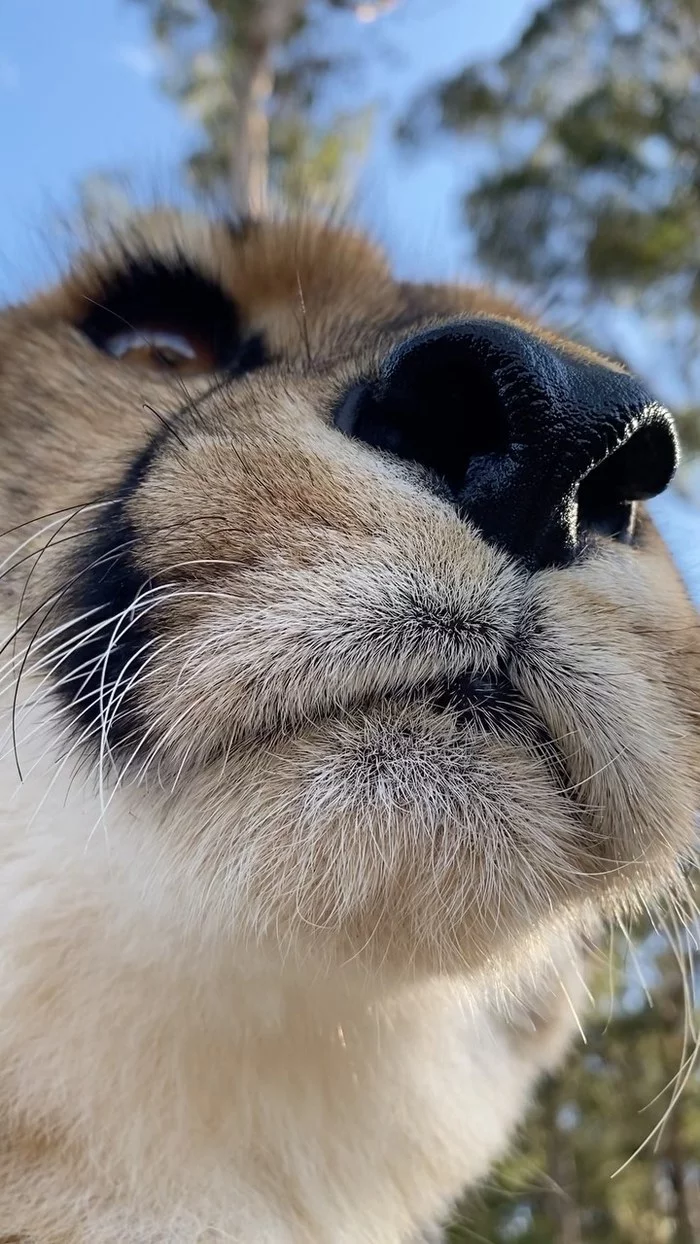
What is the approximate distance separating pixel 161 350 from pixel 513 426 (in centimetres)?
114

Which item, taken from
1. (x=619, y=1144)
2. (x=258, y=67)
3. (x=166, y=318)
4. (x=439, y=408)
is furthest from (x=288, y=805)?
(x=619, y=1144)

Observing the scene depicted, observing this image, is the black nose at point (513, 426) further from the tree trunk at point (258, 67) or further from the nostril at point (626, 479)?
the tree trunk at point (258, 67)

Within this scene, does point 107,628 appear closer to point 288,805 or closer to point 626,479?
point 288,805

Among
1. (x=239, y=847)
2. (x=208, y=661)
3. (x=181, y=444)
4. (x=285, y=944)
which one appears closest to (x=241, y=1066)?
(x=285, y=944)

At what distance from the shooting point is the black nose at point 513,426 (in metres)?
1.17

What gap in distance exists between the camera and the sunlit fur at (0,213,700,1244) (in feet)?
3.84

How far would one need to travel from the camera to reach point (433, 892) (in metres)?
1.23

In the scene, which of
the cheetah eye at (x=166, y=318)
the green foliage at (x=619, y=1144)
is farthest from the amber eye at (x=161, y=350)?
the green foliage at (x=619, y=1144)

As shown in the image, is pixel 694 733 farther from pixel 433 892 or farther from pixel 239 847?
pixel 239 847

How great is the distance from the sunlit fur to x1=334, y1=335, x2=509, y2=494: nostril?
0.17 ft

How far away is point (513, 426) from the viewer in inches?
47.3

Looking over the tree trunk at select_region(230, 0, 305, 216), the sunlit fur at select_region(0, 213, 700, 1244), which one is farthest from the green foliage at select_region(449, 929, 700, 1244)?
the tree trunk at select_region(230, 0, 305, 216)

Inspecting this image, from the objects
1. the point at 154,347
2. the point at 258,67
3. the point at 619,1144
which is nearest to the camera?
the point at 154,347

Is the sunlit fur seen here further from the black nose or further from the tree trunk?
the tree trunk
